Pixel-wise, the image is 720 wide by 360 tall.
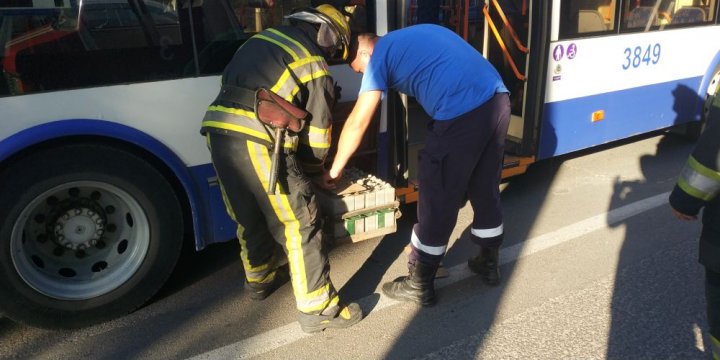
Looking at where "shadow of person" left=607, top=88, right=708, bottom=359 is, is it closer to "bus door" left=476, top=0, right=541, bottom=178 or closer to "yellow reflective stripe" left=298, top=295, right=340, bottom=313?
"bus door" left=476, top=0, right=541, bottom=178

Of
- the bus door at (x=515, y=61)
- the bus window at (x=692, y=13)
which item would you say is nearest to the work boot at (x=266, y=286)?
the bus door at (x=515, y=61)

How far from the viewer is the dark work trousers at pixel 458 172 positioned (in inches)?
113

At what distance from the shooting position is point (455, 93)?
2832 mm

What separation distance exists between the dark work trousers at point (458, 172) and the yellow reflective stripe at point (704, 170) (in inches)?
37.6

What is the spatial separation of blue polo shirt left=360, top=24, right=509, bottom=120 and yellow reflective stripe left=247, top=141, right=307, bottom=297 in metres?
0.60

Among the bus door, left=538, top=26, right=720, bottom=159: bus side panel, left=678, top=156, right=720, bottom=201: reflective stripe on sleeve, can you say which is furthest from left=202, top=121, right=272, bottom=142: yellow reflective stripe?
left=538, top=26, right=720, bottom=159: bus side panel

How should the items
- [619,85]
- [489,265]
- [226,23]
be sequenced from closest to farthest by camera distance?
1. [226,23]
2. [489,265]
3. [619,85]

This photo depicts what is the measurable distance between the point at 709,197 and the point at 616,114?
126 inches

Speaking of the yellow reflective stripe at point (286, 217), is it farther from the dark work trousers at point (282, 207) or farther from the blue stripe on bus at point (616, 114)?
the blue stripe on bus at point (616, 114)

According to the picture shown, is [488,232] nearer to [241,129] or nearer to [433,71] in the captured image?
[433,71]

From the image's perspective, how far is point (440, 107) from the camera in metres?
2.88

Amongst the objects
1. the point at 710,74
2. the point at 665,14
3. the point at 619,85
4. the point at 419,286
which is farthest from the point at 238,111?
the point at 710,74

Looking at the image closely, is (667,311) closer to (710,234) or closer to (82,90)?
(710,234)

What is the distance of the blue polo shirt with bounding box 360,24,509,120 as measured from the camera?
2.83 meters
